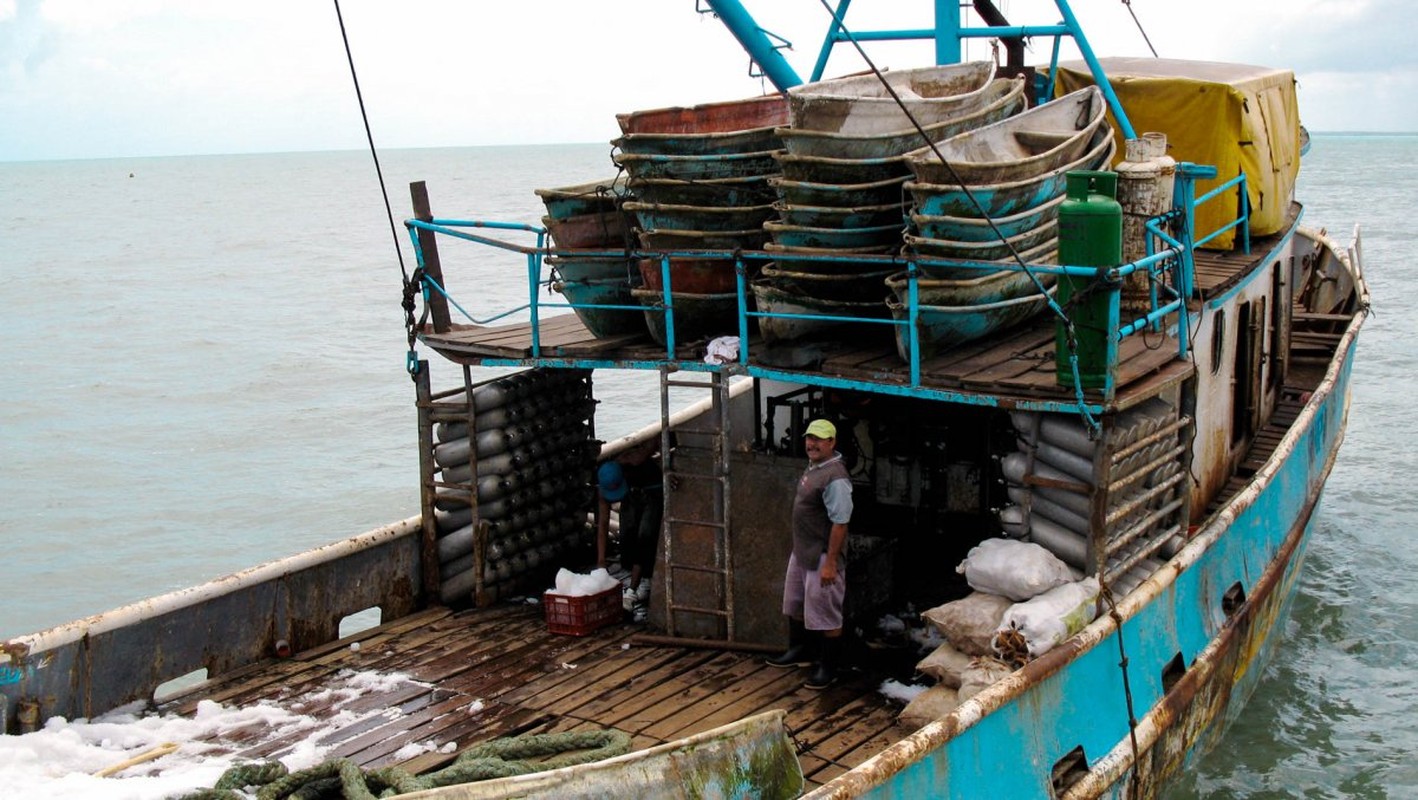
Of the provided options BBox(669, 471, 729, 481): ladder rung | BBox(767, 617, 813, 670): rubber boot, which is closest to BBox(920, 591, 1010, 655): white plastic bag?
BBox(767, 617, 813, 670): rubber boot

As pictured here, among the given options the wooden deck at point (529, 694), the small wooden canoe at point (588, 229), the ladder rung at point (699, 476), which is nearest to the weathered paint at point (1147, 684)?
the wooden deck at point (529, 694)

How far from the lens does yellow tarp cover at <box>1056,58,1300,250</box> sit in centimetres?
1146

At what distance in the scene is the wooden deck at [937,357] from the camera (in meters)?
8.32

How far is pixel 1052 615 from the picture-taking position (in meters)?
7.85

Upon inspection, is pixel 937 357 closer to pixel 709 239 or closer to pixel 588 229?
pixel 709 239

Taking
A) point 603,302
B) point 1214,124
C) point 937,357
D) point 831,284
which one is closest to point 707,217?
point 831,284

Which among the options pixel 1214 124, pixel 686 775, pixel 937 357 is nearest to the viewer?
pixel 686 775

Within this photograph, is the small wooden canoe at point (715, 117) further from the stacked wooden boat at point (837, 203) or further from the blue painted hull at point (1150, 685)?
the blue painted hull at point (1150, 685)

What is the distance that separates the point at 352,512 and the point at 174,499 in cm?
342

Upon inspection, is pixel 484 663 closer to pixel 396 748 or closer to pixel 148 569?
pixel 396 748

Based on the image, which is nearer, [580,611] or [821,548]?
[821,548]

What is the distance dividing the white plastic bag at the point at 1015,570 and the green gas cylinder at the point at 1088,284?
3.27 ft

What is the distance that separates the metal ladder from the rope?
2.22 meters

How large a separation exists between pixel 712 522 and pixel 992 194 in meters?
2.85
